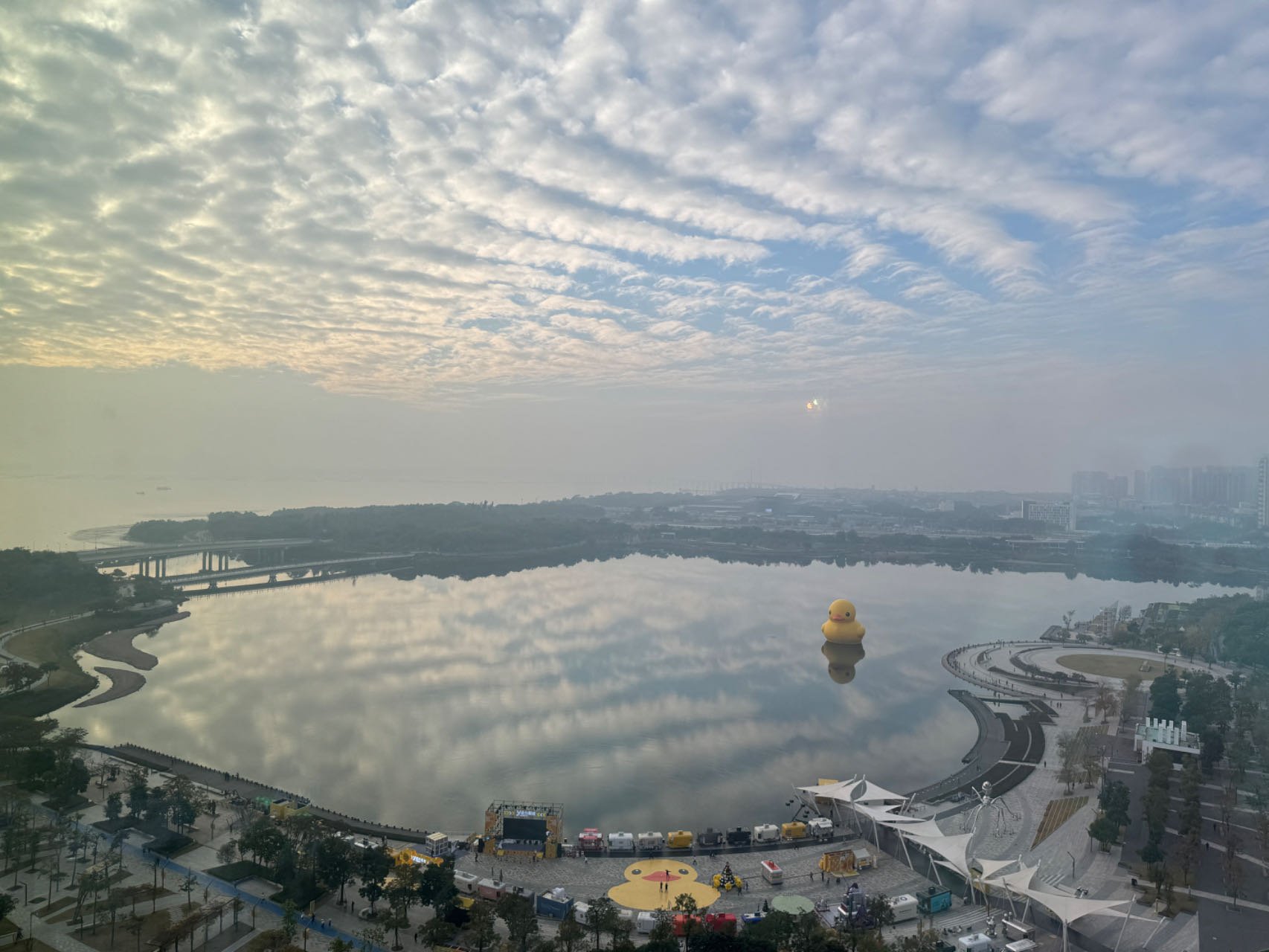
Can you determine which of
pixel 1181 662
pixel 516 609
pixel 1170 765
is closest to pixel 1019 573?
pixel 1181 662

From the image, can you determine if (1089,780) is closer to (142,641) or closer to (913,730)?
(913,730)

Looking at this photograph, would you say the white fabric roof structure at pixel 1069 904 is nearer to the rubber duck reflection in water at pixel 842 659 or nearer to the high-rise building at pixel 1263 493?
the rubber duck reflection in water at pixel 842 659

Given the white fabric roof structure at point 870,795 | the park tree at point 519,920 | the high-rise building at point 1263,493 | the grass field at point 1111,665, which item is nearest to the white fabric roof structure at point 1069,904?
the white fabric roof structure at point 870,795

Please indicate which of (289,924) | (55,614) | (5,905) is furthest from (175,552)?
(289,924)

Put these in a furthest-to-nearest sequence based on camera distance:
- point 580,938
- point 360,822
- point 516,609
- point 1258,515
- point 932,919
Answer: point 1258,515
point 516,609
point 360,822
point 932,919
point 580,938

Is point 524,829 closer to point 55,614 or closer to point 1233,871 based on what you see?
point 1233,871

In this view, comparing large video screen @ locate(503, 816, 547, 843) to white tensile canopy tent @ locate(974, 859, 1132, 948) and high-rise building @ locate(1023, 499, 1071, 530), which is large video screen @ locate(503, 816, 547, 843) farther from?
high-rise building @ locate(1023, 499, 1071, 530)
